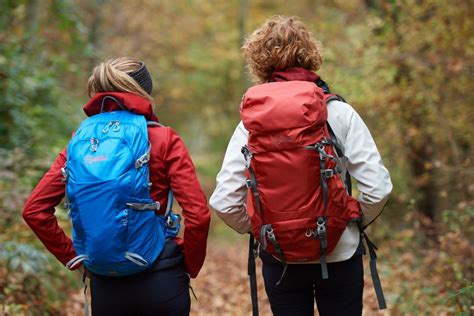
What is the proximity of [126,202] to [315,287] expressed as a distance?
1.13 meters

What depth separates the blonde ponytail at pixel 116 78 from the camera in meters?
3.33

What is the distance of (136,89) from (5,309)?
2.53 meters

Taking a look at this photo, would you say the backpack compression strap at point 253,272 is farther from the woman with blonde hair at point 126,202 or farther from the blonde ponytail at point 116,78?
the blonde ponytail at point 116,78

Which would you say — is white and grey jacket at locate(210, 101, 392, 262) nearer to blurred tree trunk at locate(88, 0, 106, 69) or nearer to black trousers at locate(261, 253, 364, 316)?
black trousers at locate(261, 253, 364, 316)

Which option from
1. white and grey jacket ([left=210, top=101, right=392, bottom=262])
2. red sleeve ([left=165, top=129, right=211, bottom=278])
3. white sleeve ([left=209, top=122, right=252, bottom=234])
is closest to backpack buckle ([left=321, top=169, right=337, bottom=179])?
white and grey jacket ([left=210, top=101, right=392, bottom=262])

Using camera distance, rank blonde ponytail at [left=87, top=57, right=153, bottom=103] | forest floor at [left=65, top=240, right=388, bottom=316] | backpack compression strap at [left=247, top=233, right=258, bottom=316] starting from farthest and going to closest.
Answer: forest floor at [left=65, top=240, right=388, bottom=316]
backpack compression strap at [left=247, top=233, right=258, bottom=316]
blonde ponytail at [left=87, top=57, right=153, bottom=103]

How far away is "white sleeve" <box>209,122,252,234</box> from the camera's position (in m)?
3.35

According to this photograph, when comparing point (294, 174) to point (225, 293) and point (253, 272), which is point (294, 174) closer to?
point (253, 272)

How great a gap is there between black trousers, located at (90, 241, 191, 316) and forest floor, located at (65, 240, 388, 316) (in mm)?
2951

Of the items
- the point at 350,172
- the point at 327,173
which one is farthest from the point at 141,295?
the point at 350,172

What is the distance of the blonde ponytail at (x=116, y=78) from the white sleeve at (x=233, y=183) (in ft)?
1.82

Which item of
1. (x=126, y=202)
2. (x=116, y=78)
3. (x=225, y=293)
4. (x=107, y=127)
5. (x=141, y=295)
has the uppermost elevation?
(x=116, y=78)

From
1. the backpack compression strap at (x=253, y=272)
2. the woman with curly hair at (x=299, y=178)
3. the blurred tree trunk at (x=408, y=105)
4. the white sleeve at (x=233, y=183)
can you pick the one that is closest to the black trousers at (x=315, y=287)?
the woman with curly hair at (x=299, y=178)

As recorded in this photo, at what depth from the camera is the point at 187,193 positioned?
3.21m
